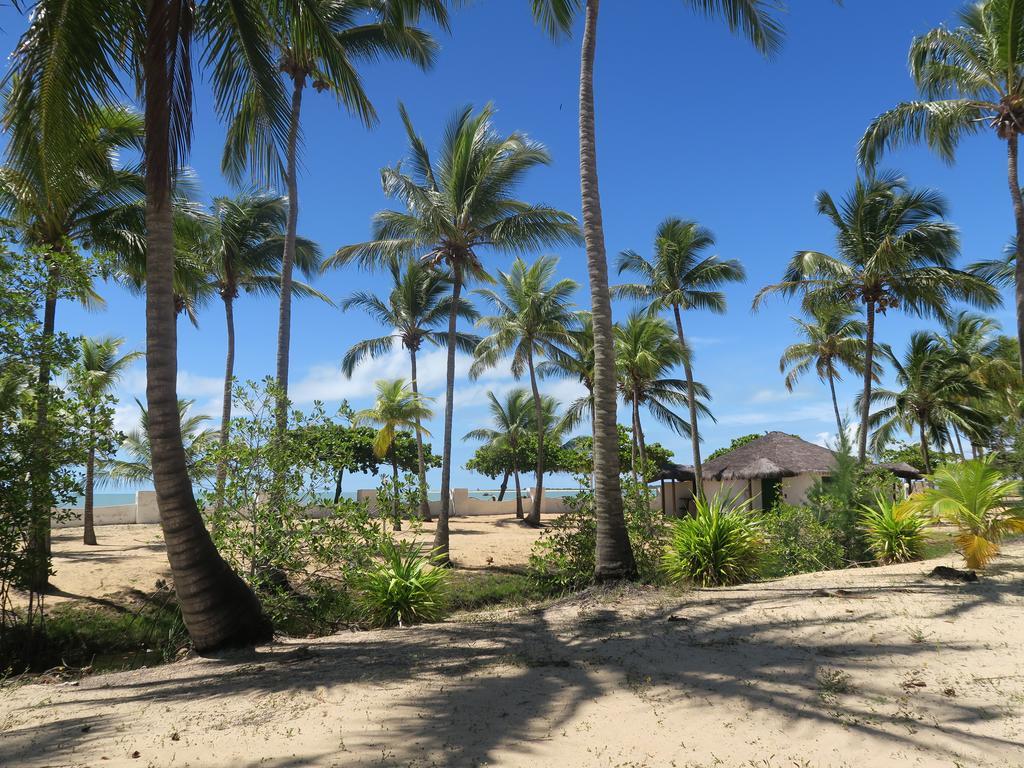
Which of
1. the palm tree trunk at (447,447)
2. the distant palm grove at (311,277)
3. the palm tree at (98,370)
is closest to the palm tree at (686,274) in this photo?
the distant palm grove at (311,277)

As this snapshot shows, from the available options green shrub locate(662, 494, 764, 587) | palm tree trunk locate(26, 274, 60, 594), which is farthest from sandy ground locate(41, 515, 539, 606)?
green shrub locate(662, 494, 764, 587)

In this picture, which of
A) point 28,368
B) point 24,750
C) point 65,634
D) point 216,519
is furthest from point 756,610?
point 65,634

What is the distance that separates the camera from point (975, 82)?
13.6 metres

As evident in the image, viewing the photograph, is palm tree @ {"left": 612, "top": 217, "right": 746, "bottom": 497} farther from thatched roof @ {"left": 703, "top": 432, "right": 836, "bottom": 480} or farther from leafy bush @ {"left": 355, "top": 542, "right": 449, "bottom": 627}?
leafy bush @ {"left": 355, "top": 542, "right": 449, "bottom": 627}

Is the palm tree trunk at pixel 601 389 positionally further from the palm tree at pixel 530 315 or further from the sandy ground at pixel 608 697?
the palm tree at pixel 530 315

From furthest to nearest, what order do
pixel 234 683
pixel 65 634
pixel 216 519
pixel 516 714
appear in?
pixel 65 634 < pixel 216 519 < pixel 234 683 < pixel 516 714

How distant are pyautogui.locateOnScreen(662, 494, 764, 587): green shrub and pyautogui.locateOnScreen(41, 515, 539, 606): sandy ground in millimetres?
5016

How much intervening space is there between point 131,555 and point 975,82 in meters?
22.5

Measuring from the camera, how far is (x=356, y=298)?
26766mm

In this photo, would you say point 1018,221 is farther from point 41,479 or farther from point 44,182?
point 41,479

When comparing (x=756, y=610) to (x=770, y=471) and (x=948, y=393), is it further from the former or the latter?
(x=948, y=393)

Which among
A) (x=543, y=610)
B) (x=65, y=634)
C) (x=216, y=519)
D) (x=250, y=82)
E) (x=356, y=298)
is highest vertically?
(x=356, y=298)

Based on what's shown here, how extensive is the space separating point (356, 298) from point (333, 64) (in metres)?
19.6

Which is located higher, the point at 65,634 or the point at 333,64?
the point at 333,64
